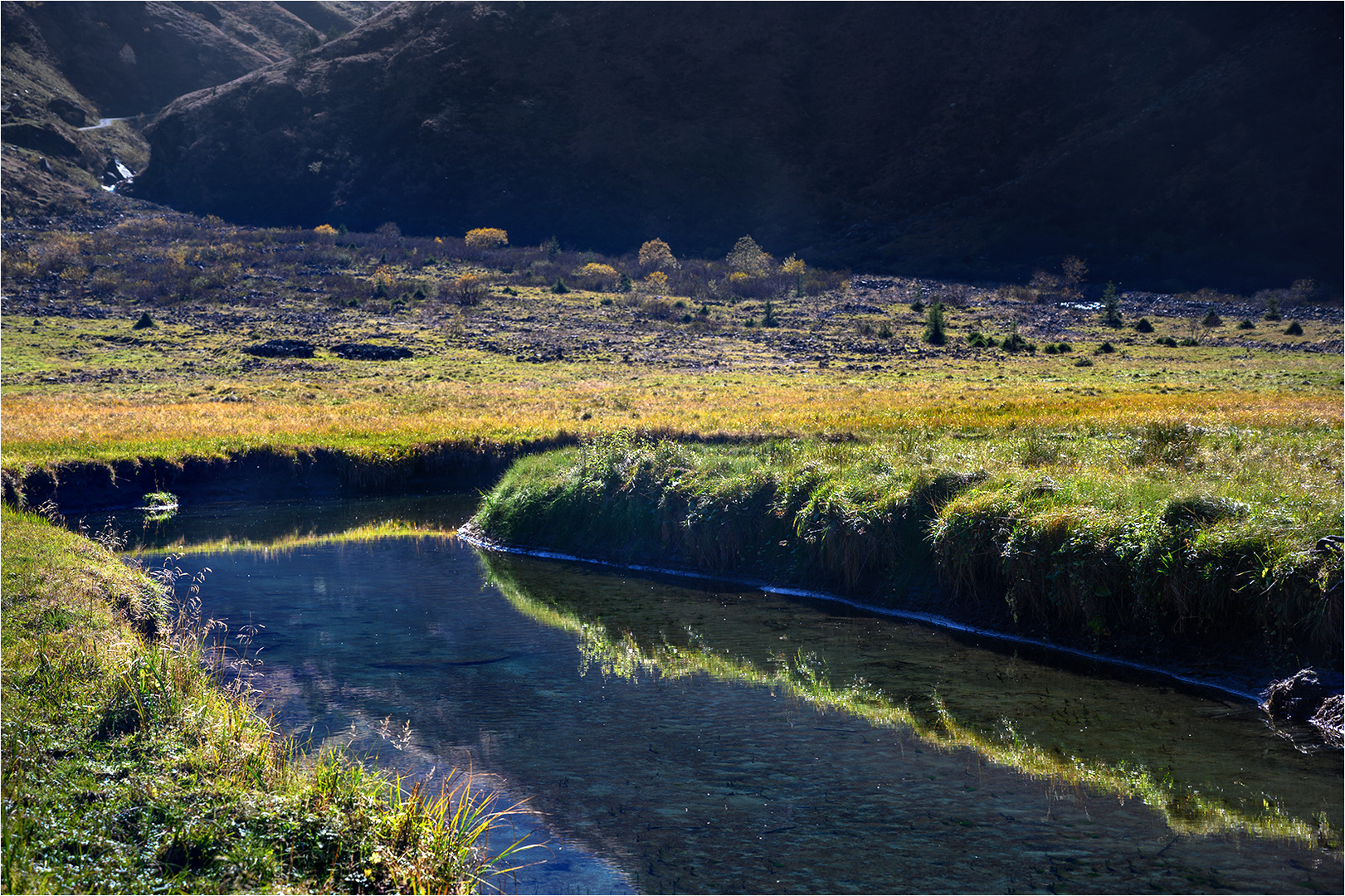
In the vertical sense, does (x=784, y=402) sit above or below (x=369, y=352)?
below

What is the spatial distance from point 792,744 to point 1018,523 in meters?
6.51

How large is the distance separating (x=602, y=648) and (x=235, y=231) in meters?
145

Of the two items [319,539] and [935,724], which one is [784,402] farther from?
[935,724]

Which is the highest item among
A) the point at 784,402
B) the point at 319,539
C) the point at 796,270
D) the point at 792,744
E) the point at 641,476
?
the point at 796,270

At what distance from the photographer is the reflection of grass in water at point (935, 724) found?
388 inches

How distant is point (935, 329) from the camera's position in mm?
78375

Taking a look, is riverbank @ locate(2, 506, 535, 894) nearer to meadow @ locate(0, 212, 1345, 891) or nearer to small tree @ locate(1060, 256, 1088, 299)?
meadow @ locate(0, 212, 1345, 891)

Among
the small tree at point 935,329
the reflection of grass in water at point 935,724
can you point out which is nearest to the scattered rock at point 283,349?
the small tree at point 935,329

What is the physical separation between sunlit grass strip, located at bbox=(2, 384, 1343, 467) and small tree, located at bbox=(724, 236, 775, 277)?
77721 millimetres

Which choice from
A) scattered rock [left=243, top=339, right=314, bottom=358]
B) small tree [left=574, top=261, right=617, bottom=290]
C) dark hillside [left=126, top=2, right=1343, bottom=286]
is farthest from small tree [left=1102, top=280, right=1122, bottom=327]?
scattered rock [left=243, top=339, right=314, bottom=358]

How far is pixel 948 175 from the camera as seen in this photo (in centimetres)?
15362

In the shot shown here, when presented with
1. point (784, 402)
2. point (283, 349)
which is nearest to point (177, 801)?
point (784, 402)

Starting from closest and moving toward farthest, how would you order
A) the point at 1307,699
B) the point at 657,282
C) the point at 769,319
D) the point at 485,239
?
the point at 1307,699
the point at 769,319
the point at 657,282
the point at 485,239

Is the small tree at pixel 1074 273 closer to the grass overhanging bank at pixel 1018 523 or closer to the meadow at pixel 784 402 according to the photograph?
the meadow at pixel 784 402
